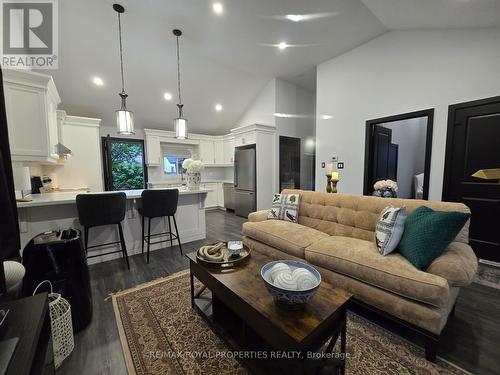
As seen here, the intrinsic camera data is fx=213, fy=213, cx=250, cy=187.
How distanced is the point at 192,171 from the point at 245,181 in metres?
2.26

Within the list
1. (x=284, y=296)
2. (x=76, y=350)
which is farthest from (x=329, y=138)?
(x=76, y=350)

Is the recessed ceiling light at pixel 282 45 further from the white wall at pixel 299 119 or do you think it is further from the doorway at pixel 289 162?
the doorway at pixel 289 162

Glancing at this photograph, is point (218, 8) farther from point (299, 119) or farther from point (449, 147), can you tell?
point (449, 147)

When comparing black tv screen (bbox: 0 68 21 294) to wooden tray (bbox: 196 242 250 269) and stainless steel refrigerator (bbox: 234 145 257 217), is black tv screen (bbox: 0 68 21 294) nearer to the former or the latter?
wooden tray (bbox: 196 242 250 269)

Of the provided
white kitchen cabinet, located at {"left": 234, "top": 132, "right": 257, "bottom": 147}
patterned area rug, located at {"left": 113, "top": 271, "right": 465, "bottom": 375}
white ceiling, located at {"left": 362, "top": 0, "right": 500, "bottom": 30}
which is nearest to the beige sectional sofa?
patterned area rug, located at {"left": 113, "top": 271, "right": 465, "bottom": 375}

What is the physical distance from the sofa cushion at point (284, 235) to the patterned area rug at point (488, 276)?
171 centimetres

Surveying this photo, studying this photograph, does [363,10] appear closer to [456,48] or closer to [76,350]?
[456,48]

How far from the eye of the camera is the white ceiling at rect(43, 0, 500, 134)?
2.86m

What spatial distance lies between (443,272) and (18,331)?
85.9 inches

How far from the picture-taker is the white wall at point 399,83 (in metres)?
2.61

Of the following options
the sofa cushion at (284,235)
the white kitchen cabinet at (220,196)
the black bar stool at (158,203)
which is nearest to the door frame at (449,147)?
the sofa cushion at (284,235)

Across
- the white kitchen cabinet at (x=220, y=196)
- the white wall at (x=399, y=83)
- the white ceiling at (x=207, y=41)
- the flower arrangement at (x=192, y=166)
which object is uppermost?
the white ceiling at (x=207, y=41)

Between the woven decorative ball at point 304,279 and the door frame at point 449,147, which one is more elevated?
the door frame at point 449,147

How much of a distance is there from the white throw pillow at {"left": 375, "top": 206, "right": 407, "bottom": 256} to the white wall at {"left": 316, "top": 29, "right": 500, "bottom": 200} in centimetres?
184
